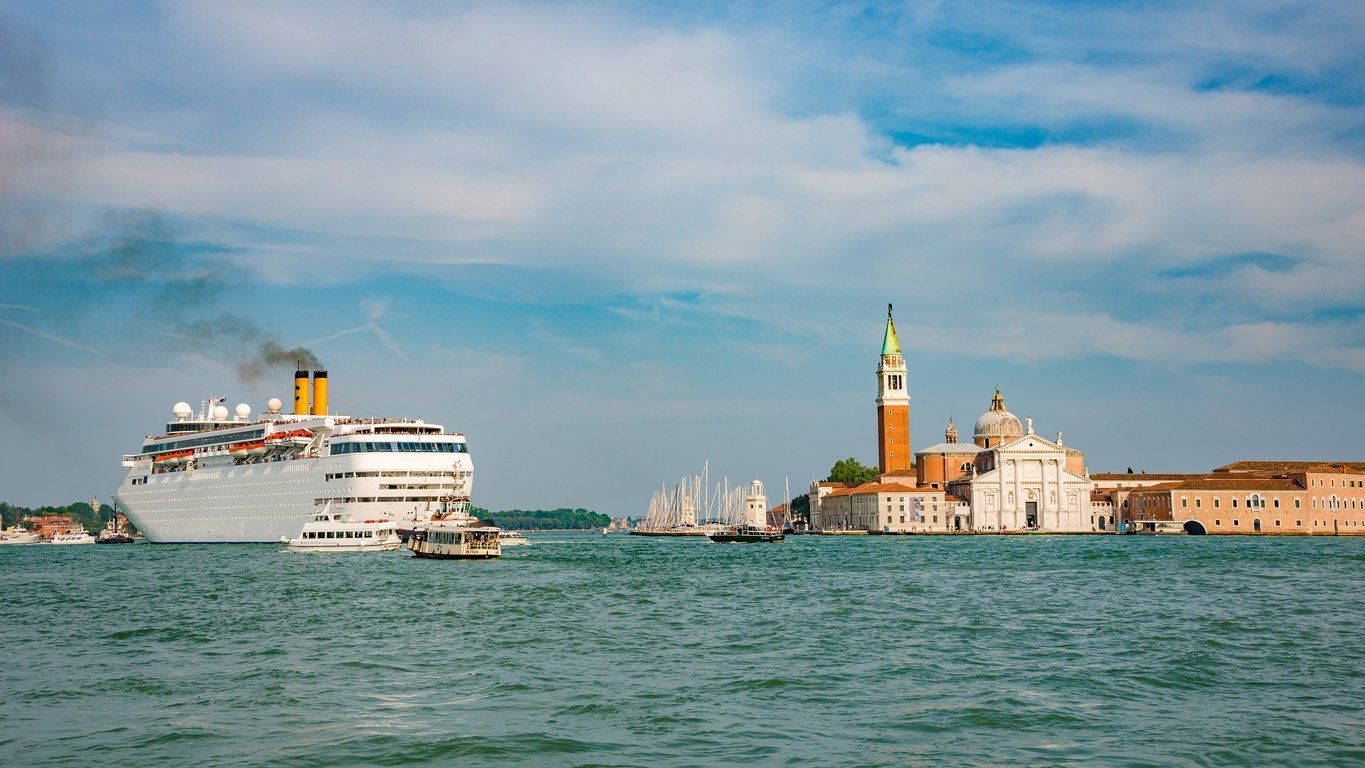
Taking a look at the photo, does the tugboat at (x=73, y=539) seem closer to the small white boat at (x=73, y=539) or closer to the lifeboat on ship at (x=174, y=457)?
the small white boat at (x=73, y=539)

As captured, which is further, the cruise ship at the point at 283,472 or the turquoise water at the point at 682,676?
the cruise ship at the point at 283,472

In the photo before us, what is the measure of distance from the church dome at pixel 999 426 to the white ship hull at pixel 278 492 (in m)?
94.0

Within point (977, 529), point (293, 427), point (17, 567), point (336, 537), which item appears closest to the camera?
point (17, 567)

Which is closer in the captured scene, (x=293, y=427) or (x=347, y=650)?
(x=347, y=650)

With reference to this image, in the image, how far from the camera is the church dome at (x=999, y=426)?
147625mm

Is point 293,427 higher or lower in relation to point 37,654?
higher

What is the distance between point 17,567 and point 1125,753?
57279 millimetres

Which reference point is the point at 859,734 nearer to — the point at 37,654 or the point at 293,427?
the point at 37,654

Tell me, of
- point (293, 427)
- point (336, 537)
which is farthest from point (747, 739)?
point (293, 427)

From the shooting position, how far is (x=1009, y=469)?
131625 mm

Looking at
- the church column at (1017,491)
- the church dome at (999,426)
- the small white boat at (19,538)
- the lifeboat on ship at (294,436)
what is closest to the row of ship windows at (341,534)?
the lifeboat on ship at (294,436)

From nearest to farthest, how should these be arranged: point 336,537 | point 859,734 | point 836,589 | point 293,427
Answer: point 859,734
point 836,589
point 336,537
point 293,427

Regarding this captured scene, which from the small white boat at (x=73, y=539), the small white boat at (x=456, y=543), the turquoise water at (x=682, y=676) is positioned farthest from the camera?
the small white boat at (x=73, y=539)

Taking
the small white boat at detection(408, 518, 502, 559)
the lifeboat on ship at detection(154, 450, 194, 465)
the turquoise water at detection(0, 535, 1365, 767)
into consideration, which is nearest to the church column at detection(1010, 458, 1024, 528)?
the lifeboat on ship at detection(154, 450, 194, 465)
